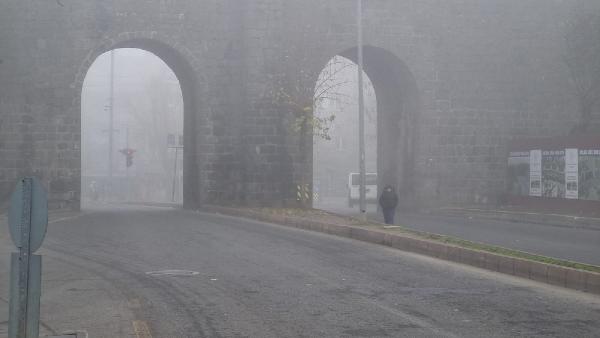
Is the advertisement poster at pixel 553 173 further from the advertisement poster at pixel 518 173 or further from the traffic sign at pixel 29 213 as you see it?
the traffic sign at pixel 29 213

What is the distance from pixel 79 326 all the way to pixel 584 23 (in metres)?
28.1

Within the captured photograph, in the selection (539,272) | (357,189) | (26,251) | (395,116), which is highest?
(395,116)

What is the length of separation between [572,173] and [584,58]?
706 cm

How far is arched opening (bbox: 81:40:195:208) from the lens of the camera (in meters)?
67.9

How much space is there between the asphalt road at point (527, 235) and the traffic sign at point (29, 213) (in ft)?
33.9

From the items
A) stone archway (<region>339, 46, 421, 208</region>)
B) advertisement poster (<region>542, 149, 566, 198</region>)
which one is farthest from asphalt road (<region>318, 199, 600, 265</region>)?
stone archway (<region>339, 46, 421, 208</region>)

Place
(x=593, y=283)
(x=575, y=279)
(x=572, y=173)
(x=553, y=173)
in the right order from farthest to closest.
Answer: (x=553, y=173) < (x=572, y=173) < (x=575, y=279) < (x=593, y=283)

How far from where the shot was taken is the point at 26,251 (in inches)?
240

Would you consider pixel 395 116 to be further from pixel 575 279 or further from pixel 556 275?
pixel 575 279

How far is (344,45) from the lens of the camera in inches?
1260

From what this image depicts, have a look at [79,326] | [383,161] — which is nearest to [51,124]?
[383,161]

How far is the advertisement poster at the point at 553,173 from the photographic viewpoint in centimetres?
2797

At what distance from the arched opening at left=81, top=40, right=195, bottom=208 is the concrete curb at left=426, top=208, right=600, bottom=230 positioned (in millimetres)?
34739

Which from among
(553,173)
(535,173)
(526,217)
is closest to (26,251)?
(526,217)
